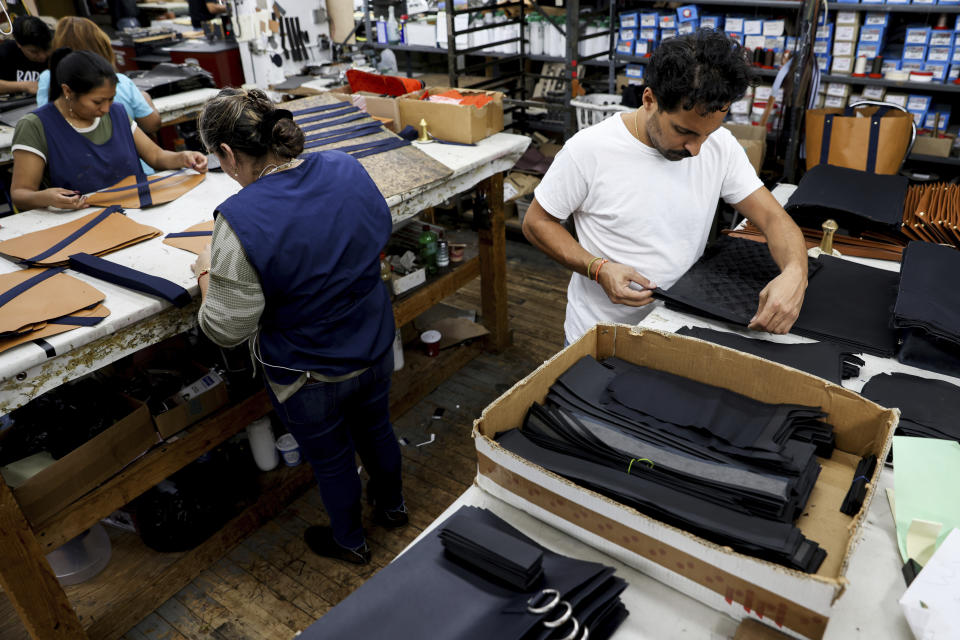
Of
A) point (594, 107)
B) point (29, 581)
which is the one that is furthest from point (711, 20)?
point (29, 581)

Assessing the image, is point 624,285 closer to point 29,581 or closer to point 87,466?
point 87,466

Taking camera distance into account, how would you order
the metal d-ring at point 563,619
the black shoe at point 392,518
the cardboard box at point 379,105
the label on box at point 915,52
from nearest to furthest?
the metal d-ring at point 563,619, the black shoe at point 392,518, the cardboard box at point 379,105, the label on box at point 915,52

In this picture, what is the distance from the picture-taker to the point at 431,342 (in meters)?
3.26

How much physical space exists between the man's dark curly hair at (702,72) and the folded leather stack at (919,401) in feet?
2.33

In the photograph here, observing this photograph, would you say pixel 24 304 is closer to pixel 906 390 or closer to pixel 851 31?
pixel 906 390

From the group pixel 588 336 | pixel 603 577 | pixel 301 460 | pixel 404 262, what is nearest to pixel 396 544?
pixel 301 460

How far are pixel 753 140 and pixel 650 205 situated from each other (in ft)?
8.14

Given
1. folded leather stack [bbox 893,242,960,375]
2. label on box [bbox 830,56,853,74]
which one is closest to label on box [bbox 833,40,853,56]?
label on box [bbox 830,56,853,74]

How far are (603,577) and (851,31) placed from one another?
13.3 feet

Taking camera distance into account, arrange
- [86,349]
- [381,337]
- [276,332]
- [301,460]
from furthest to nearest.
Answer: [301,460] → [381,337] → [276,332] → [86,349]

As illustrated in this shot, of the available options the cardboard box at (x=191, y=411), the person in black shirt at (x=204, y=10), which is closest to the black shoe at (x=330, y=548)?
the cardboard box at (x=191, y=411)

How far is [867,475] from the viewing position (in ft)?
3.41

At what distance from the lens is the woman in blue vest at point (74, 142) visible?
7.66ft

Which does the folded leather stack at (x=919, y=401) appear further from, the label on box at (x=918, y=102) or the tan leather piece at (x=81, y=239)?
the label on box at (x=918, y=102)
